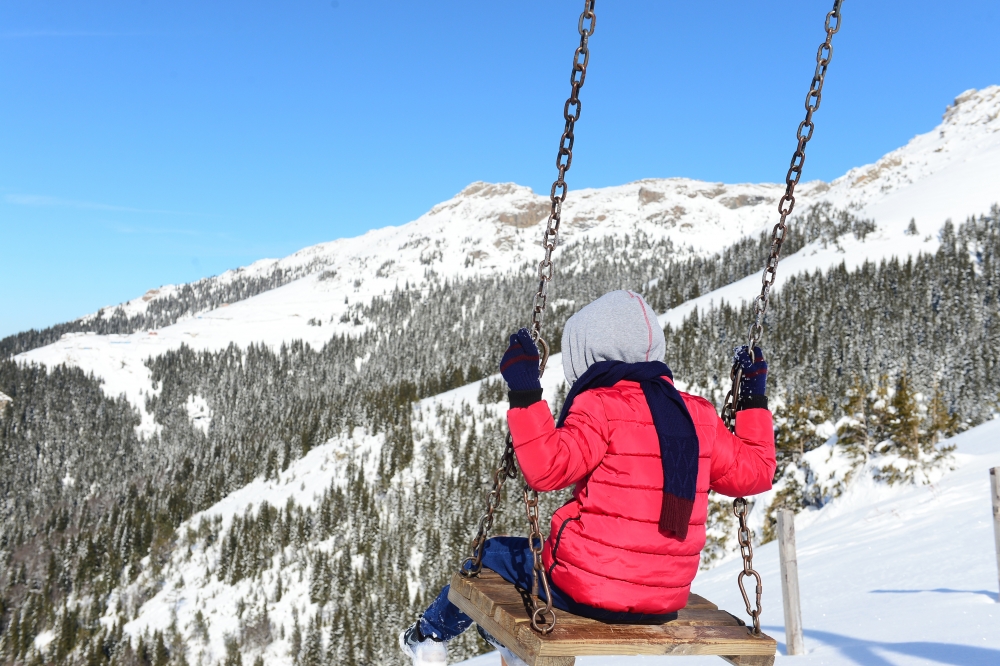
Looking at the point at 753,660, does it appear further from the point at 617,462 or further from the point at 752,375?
the point at 752,375

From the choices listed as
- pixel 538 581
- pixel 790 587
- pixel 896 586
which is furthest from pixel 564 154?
pixel 896 586

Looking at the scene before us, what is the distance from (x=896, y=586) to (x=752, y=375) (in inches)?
245

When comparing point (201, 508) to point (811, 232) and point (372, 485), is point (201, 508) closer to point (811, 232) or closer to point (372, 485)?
point (372, 485)

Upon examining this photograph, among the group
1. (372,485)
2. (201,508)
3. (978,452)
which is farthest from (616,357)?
(201,508)

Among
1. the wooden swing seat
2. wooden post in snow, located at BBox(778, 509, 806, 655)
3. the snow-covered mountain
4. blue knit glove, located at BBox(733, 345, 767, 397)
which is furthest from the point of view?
the snow-covered mountain

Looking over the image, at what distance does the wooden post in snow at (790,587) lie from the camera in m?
6.80

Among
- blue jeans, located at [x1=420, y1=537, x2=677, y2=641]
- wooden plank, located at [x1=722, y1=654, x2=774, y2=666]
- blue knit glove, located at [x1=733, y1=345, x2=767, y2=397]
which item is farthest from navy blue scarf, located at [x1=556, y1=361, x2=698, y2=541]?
blue knit glove, located at [x1=733, y1=345, x2=767, y2=397]

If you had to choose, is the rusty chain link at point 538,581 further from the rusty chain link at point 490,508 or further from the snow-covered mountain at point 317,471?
the snow-covered mountain at point 317,471

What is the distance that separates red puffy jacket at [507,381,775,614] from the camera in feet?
9.46

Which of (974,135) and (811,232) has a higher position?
(974,135)

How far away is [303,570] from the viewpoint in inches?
3366

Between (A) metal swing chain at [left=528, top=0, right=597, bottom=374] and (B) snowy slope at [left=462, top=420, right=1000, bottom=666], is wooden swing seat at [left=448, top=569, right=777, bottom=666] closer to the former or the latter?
(A) metal swing chain at [left=528, top=0, right=597, bottom=374]

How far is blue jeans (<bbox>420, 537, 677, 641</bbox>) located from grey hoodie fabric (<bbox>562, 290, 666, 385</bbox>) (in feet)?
3.74

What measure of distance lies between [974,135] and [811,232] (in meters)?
85.2
